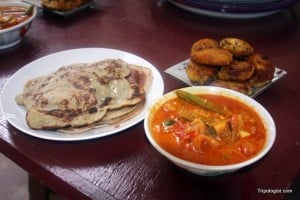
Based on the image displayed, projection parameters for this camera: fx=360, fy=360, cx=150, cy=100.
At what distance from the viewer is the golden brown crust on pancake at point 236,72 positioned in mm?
924

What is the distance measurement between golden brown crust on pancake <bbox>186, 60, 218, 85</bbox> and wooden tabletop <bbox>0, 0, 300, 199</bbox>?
0.10m

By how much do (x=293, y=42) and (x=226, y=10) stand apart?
10.8 inches

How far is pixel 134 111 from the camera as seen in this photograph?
0.89m

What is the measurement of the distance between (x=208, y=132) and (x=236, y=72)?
251 mm

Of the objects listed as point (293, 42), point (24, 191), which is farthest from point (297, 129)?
point (24, 191)

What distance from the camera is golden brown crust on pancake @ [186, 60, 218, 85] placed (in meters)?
0.93

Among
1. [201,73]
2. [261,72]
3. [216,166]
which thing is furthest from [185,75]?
[216,166]

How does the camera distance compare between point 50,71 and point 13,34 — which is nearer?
point 50,71

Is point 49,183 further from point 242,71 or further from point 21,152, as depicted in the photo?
point 242,71

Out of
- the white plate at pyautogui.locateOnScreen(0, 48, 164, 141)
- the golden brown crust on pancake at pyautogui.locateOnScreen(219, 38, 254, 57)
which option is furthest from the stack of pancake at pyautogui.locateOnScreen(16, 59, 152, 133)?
the golden brown crust on pancake at pyautogui.locateOnScreen(219, 38, 254, 57)

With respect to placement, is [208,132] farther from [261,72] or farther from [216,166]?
[261,72]

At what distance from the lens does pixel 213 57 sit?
36.6 inches

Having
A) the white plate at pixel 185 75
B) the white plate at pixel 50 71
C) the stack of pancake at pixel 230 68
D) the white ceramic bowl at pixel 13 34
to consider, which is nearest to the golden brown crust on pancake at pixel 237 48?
the stack of pancake at pixel 230 68

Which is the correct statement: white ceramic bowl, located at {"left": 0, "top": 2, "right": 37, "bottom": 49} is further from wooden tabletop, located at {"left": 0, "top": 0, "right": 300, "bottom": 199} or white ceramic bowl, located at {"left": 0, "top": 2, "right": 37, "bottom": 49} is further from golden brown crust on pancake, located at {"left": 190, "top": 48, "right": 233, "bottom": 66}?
golden brown crust on pancake, located at {"left": 190, "top": 48, "right": 233, "bottom": 66}
